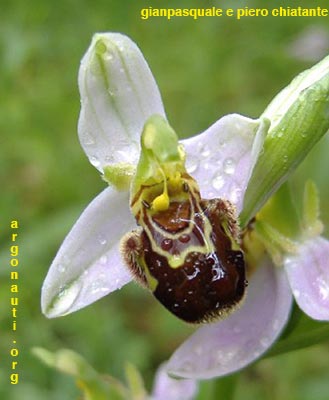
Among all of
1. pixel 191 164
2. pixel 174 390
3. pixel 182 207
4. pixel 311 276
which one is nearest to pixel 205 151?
pixel 191 164

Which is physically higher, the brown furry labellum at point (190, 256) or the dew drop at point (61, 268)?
the brown furry labellum at point (190, 256)

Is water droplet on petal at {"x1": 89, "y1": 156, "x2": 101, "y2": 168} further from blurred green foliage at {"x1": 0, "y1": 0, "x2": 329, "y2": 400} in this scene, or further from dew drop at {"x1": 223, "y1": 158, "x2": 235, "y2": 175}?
blurred green foliage at {"x1": 0, "y1": 0, "x2": 329, "y2": 400}

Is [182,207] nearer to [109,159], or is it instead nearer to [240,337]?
[109,159]

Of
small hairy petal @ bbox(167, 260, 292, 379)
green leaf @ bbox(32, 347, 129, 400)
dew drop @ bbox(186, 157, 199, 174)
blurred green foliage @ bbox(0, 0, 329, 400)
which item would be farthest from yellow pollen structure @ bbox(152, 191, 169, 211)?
blurred green foliage @ bbox(0, 0, 329, 400)

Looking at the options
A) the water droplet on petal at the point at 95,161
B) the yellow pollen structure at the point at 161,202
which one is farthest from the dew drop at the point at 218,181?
the water droplet on petal at the point at 95,161

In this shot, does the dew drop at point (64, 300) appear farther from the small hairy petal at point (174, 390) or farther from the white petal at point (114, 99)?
the small hairy petal at point (174, 390)

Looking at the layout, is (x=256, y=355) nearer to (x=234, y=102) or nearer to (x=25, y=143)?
(x=25, y=143)

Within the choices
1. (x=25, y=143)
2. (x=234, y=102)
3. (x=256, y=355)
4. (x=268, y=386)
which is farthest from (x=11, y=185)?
(x=256, y=355)
